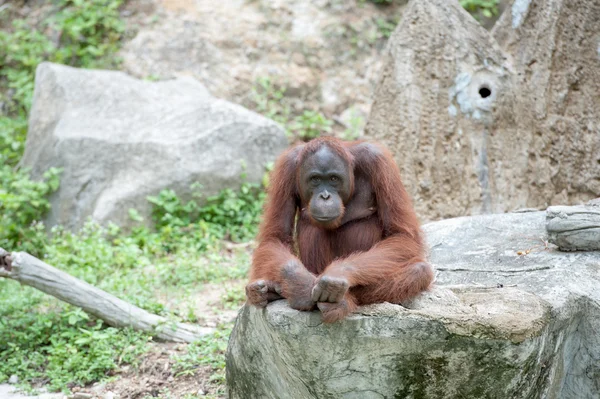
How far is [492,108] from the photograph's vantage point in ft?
18.2

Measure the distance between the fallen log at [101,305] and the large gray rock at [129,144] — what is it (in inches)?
70.4

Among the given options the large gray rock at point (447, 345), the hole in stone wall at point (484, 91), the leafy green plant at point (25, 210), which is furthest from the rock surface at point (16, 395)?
the hole in stone wall at point (484, 91)

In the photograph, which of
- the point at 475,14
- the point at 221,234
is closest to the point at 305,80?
the point at 475,14

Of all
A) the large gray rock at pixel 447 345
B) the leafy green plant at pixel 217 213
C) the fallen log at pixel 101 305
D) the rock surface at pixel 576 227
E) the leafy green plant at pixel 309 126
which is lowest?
the leafy green plant at pixel 217 213

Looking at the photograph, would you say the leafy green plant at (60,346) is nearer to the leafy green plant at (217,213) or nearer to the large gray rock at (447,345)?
the large gray rock at (447,345)

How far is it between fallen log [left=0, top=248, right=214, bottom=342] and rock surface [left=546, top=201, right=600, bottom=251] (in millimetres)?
2355

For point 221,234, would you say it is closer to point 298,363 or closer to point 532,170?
point 532,170

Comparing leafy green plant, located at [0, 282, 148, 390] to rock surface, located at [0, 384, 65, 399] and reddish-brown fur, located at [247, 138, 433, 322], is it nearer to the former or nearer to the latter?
rock surface, located at [0, 384, 65, 399]

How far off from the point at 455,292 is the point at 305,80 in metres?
6.03

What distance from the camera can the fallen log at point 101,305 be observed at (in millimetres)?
4783

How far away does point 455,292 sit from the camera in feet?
10.7

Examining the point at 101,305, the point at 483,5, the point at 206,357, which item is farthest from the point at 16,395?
the point at 483,5

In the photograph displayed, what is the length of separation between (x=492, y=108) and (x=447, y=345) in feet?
10.1

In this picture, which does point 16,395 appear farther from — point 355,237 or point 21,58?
point 21,58
